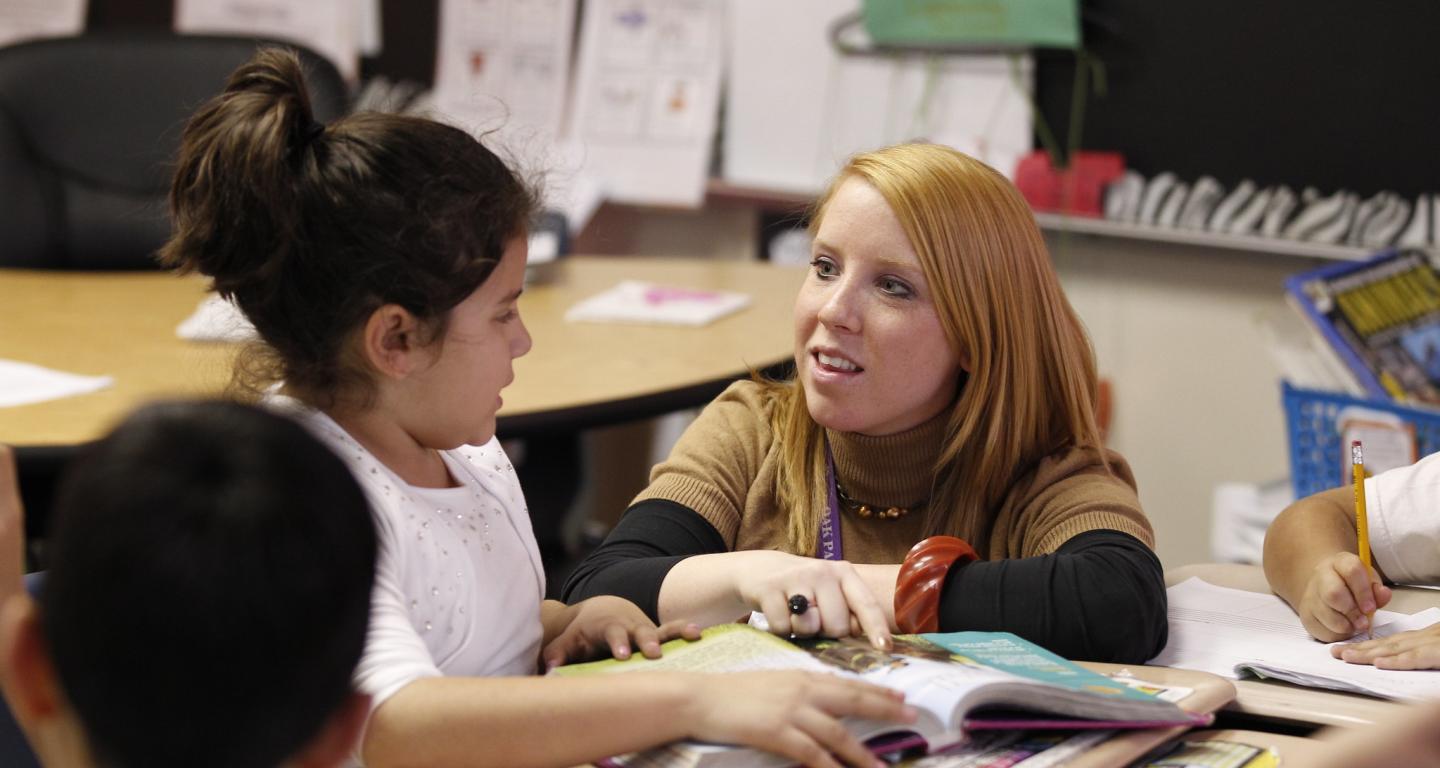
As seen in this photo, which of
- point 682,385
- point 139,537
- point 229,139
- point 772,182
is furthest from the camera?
point 772,182

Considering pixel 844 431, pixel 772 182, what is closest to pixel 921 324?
pixel 844 431

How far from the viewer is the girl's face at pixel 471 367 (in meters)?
1.07

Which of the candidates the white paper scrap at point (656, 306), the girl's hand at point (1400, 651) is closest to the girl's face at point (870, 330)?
the girl's hand at point (1400, 651)

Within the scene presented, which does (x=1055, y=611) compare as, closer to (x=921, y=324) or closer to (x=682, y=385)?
(x=921, y=324)

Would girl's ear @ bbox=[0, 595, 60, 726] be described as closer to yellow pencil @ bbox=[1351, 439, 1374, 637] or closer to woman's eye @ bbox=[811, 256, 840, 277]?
woman's eye @ bbox=[811, 256, 840, 277]

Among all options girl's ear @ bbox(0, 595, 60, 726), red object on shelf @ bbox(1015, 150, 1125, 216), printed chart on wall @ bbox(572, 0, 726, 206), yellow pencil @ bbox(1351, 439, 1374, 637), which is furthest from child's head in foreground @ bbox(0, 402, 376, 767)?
printed chart on wall @ bbox(572, 0, 726, 206)

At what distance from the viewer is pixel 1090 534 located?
127 centimetres

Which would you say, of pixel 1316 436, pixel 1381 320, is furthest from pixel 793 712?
pixel 1381 320

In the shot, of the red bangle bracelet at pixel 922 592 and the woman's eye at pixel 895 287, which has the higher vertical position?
the woman's eye at pixel 895 287

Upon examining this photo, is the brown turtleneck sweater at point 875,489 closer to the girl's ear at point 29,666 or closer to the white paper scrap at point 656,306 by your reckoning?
the girl's ear at point 29,666

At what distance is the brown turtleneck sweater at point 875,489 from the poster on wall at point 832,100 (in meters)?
1.68

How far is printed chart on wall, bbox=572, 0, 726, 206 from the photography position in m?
3.49

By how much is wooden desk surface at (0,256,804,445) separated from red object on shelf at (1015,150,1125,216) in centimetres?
54

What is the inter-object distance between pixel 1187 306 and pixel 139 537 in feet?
8.70
